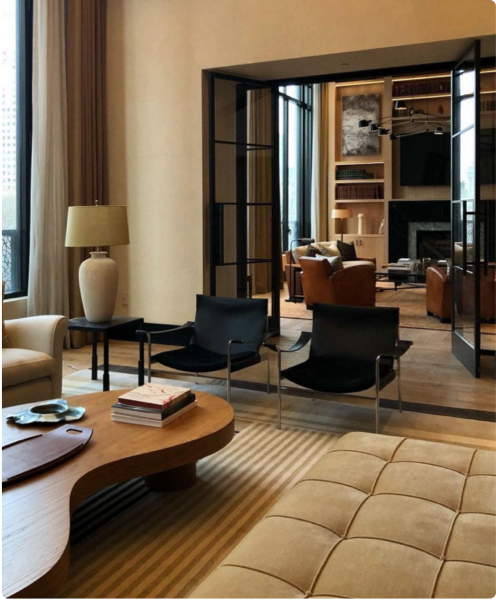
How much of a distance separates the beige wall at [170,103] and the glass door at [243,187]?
6.7 inches

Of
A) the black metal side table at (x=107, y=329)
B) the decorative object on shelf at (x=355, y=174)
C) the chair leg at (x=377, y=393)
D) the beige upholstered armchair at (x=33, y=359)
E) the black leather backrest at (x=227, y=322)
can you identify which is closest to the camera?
the chair leg at (x=377, y=393)

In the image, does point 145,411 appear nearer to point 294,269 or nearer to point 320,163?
point 294,269

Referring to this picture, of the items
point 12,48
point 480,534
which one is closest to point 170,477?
point 480,534

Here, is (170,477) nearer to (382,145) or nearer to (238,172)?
(238,172)

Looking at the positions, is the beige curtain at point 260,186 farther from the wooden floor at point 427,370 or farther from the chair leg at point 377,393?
the chair leg at point 377,393

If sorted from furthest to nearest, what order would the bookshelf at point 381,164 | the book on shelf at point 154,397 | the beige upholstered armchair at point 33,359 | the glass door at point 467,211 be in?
the bookshelf at point 381,164 < the glass door at point 467,211 < the beige upholstered armchair at point 33,359 < the book on shelf at point 154,397

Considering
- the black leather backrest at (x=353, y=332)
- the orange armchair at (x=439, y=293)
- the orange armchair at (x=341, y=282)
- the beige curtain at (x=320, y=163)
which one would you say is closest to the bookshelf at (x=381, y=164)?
the beige curtain at (x=320, y=163)

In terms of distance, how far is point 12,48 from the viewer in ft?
18.7

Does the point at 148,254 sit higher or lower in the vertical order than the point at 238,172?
lower

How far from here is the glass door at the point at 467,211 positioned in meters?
4.99

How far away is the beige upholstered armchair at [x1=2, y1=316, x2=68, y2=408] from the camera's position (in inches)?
145

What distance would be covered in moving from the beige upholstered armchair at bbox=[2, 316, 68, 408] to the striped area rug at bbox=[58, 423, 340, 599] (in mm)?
1053

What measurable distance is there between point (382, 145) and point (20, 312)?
28.0 ft

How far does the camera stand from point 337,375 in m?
3.81
